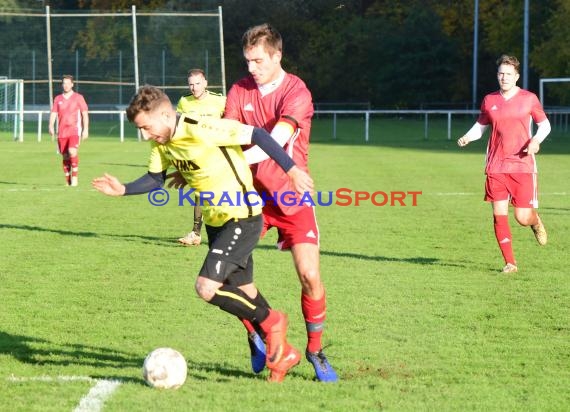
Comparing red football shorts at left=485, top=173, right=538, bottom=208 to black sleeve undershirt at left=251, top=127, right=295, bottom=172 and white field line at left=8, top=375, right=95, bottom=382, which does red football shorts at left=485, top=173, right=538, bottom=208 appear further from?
white field line at left=8, top=375, right=95, bottom=382

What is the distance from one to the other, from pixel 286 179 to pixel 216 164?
571 millimetres

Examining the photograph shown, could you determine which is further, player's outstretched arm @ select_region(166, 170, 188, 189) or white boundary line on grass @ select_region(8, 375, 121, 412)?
player's outstretched arm @ select_region(166, 170, 188, 189)

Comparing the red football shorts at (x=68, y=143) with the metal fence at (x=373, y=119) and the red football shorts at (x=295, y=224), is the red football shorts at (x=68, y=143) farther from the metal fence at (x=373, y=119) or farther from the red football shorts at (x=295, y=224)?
the metal fence at (x=373, y=119)

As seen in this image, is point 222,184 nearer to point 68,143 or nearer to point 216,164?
point 216,164

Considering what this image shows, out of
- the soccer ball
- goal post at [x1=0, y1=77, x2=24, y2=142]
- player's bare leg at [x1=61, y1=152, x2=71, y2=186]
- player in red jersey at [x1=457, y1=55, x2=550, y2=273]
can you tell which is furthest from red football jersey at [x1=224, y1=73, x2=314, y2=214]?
goal post at [x1=0, y1=77, x2=24, y2=142]

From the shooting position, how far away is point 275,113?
6223 millimetres

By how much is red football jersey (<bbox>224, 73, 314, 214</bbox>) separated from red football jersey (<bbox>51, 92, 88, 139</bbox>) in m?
13.5

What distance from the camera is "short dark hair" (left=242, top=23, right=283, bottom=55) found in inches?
234

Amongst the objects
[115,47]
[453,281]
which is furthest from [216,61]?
[453,281]

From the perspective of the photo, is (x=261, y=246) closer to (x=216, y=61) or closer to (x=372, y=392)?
(x=372, y=392)

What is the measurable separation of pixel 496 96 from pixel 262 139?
5.08 meters

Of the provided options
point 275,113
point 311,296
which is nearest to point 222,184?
point 275,113

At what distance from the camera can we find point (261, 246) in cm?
1155

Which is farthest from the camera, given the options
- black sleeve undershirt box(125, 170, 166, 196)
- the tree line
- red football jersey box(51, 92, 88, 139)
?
the tree line
